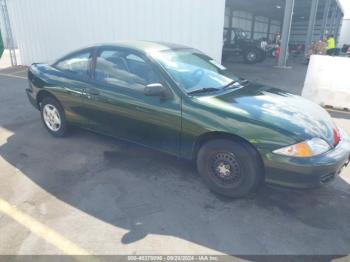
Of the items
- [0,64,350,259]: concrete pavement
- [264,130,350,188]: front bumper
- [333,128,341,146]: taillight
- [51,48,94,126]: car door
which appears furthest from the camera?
[51,48,94,126]: car door

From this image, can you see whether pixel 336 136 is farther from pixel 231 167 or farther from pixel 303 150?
pixel 231 167

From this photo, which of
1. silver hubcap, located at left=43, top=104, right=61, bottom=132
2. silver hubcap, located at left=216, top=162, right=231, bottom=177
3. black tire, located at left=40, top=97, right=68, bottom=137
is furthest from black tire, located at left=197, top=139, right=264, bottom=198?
silver hubcap, located at left=43, top=104, right=61, bottom=132

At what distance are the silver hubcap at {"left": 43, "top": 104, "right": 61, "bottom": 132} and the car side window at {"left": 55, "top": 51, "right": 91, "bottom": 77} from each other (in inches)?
26.0

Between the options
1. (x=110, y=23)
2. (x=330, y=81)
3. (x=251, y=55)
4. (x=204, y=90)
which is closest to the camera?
(x=204, y=90)

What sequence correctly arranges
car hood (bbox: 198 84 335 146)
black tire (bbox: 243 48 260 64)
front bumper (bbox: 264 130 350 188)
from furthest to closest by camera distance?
black tire (bbox: 243 48 260 64)
car hood (bbox: 198 84 335 146)
front bumper (bbox: 264 130 350 188)

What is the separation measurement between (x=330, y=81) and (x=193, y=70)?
448cm

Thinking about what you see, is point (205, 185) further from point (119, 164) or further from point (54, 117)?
point (54, 117)

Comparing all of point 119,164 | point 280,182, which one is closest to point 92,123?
point 119,164

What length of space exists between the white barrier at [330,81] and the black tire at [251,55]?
907 centimetres

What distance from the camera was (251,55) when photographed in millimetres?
15703

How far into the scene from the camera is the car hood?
2908mm

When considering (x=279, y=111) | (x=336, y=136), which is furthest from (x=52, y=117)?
(x=336, y=136)

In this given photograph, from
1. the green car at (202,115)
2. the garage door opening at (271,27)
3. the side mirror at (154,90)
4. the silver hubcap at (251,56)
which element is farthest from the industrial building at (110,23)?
the side mirror at (154,90)

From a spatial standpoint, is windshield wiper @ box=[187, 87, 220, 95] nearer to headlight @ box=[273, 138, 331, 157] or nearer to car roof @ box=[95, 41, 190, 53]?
car roof @ box=[95, 41, 190, 53]
